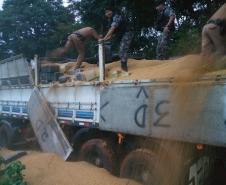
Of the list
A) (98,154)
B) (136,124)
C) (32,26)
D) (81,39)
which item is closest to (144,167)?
(136,124)

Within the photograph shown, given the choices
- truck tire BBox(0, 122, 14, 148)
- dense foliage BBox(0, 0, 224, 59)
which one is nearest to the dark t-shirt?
truck tire BBox(0, 122, 14, 148)

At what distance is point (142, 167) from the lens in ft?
18.3

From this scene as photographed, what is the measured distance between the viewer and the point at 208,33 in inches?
209

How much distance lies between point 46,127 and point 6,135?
2752mm

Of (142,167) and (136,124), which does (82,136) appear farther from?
(136,124)

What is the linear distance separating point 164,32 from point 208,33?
7.65 feet

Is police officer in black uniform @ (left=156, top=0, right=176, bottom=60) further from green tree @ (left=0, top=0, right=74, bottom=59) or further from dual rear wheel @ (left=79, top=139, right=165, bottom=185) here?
green tree @ (left=0, top=0, right=74, bottom=59)

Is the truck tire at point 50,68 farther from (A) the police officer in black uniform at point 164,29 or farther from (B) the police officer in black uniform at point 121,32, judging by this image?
(A) the police officer in black uniform at point 164,29

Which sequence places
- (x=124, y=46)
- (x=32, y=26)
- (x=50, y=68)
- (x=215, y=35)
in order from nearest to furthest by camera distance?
(x=215, y=35) < (x=124, y=46) < (x=50, y=68) < (x=32, y=26)

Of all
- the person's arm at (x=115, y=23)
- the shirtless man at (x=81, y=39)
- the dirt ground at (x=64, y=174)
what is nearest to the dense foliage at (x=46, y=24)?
the shirtless man at (x=81, y=39)

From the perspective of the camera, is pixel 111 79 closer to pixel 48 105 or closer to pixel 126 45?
pixel 126 45

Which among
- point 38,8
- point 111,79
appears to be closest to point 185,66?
point 111,79

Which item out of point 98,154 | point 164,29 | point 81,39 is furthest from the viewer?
point 81,39

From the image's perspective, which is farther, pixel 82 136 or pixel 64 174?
pixel 82 136
